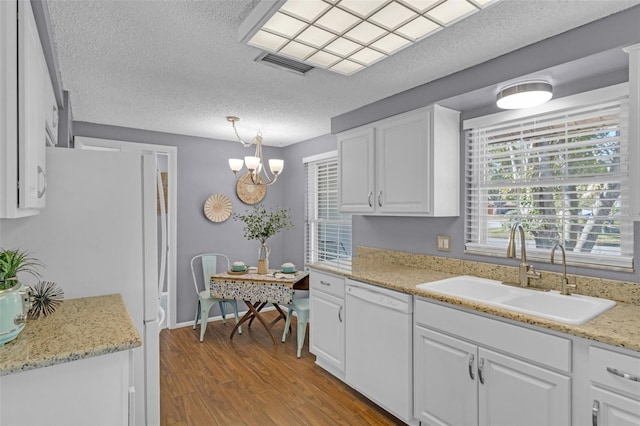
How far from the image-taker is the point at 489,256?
2500mm

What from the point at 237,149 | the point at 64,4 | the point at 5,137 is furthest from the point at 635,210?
the point at 237,149

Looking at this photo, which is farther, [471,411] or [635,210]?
[471,411]

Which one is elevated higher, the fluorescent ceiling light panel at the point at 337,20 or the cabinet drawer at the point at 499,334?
the fluorescent ceiling light panel at the point at 337,20

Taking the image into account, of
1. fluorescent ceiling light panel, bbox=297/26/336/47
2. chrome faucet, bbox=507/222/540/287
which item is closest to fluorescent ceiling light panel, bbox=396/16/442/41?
fluorescent ceiling light panel, bbox=297/26/336/47

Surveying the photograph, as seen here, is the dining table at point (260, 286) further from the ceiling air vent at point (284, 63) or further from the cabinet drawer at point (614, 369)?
the cabinet drawer at point (614, 369)

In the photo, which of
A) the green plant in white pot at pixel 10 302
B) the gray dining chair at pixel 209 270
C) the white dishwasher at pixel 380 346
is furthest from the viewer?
the gray dining chair at pixel 209 270

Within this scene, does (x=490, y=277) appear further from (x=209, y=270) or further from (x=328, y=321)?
(x=209, y=270)

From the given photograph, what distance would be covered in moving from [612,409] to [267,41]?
2195mm

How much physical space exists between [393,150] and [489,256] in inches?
41.8

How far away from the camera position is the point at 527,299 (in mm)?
2078

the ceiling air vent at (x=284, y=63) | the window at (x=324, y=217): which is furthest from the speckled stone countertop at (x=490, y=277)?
the ceiling air vent at (x=284, y=63)

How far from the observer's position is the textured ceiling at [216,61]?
5.52 ft

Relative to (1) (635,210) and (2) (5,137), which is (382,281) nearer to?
(1) (635,210)

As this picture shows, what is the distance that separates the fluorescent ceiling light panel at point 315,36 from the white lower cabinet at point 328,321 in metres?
1.68
